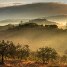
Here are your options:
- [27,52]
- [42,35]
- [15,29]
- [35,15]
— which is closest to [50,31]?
[42,35]

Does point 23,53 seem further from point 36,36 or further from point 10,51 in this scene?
point 36,36

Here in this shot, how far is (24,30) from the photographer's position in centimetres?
8131

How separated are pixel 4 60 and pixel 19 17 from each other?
115 ft

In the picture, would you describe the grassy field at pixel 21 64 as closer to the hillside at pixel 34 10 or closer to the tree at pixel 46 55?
the tree at pixel 46 55

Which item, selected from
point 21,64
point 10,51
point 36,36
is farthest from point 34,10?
point 21,64

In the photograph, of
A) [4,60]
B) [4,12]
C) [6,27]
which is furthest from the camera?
[4,12]

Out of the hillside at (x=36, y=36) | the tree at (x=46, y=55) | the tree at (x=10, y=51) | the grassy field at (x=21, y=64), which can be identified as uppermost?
the hillside at (x=36, y=36)

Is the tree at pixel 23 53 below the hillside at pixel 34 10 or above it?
below

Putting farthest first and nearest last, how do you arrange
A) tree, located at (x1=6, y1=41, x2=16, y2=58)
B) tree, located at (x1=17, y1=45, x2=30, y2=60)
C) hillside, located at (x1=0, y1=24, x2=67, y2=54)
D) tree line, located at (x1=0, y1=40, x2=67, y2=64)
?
hillside, located at (x1=0, y1=24, x2=67, y2=54), tree, located at (x1=17, y1=45, x2=30, y2=60), tree, located at (x1=6, y1=41, x2=16, y2=58), tree line, located at (x1=0, y1=40, x2=67, y2=64)

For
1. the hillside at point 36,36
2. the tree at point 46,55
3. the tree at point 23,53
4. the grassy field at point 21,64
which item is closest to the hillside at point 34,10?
the hillside at point 36,36

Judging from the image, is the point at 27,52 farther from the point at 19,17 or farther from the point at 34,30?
the point at 19,17

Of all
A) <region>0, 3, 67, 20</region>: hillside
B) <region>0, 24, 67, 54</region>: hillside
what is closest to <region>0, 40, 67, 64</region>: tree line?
<region>0, 24, 67, 54</region>: hillside

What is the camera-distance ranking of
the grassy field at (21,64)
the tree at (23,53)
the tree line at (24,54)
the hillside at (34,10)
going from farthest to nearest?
the hillside at (34,10), the tree at (23,53), the tree line at (24,54), the grassy field at (21,64)

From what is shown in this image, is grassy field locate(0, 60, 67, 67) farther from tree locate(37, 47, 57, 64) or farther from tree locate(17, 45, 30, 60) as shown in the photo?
tree locate(17, 45, 30, 60)
